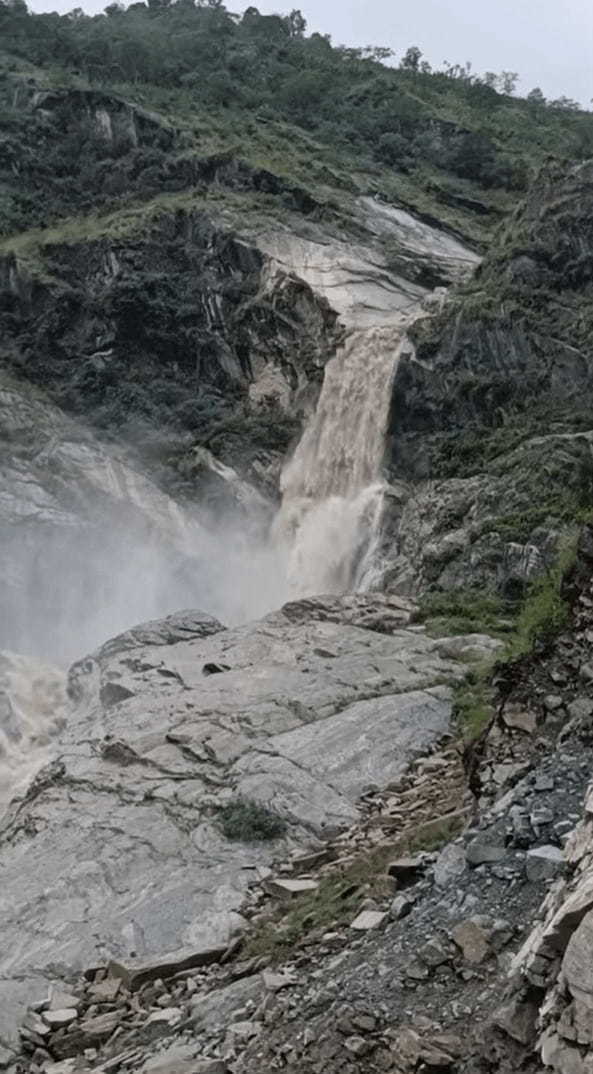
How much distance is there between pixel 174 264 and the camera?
44281 millimetres

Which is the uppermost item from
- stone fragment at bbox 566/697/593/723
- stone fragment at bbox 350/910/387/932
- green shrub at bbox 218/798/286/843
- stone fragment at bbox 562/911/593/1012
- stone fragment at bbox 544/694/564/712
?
stone fragment at bbox 562/911/593/1012

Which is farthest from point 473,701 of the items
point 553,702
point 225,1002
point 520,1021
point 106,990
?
point 520,1021

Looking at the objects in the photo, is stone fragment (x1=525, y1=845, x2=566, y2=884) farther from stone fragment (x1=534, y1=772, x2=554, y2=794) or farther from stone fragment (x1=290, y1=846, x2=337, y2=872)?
stone fragment (x1=290, y1=846, x2=337, y2=872)

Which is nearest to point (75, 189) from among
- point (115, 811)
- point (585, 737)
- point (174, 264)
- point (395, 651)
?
point (174, 264)

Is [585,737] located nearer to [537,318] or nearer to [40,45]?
[537,318]

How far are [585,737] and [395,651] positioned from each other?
11.4 meters

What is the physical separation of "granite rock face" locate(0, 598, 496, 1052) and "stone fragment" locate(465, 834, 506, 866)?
13.7ft

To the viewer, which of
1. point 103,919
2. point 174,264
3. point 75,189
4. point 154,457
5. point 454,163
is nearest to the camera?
point 103,919

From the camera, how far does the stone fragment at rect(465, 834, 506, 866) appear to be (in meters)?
8.31

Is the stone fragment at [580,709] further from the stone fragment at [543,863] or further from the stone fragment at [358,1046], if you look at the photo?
the stone fragment at [358,1046]

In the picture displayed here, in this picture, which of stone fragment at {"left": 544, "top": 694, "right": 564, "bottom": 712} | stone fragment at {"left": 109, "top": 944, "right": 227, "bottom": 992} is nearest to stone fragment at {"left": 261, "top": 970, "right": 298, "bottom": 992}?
stone fragment at {"left": 109, "top": 944, "right": 227, "bottom": 992}

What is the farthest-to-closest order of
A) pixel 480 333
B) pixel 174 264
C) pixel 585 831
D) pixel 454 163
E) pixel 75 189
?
pixel 454 163
pixel 75 189
pixel 174 264
pixel 480 333
pixel 585 831

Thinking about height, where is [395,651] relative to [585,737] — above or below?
below

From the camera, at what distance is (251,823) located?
14250 millimetres
